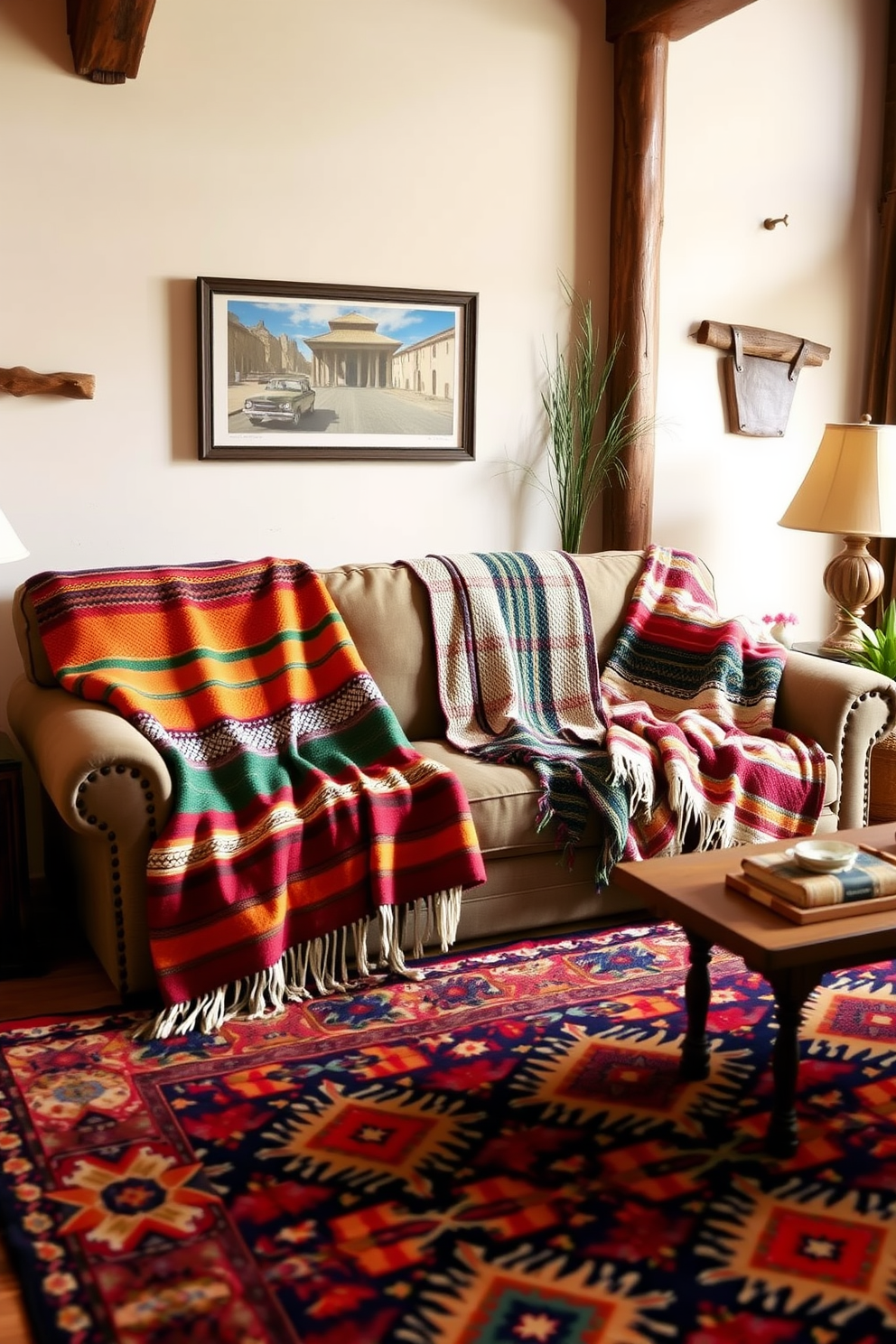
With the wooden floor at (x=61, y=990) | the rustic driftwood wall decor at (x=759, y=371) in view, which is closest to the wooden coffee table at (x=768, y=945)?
the wooden floor at (x=61, y=990)

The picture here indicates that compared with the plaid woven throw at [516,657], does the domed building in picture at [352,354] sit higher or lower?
higher

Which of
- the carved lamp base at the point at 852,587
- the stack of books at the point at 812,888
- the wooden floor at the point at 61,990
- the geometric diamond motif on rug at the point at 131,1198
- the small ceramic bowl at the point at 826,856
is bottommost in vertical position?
the wooden floor at the point at 61,990

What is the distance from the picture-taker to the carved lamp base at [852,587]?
4027mm

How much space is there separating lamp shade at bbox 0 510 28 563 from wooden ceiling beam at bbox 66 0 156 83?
115 cm

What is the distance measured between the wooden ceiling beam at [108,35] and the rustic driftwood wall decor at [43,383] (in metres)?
0.75

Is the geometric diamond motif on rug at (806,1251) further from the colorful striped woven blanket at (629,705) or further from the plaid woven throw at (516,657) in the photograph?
the plaid woven throw at (516,657)

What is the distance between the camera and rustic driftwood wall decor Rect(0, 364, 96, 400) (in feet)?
10.7

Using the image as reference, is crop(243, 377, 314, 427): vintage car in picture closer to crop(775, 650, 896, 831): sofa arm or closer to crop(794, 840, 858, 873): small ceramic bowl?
crop(775, 650, 896, 831): sofa arm

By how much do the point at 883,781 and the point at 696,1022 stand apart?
1.73m

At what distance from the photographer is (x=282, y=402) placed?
363 centimetres

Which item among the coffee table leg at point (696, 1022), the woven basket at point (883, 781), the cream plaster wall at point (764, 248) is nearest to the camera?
the coffee table leg at point (696, 1022)

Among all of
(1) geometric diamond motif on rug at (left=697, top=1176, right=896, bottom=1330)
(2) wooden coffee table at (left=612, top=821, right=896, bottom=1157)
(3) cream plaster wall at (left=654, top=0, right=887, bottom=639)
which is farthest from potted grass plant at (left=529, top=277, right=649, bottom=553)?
(1) geometric diamond motif on rug at (left=697, top=1176, right=896, bottom=1330)

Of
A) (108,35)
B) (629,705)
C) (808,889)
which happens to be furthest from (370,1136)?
(108,35)

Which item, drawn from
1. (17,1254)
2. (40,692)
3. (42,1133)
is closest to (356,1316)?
(17,1254)
